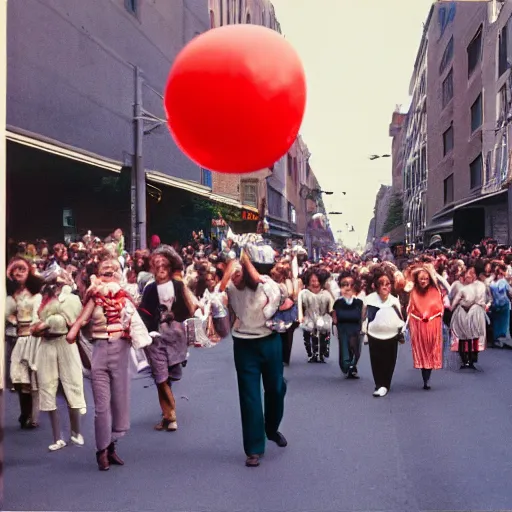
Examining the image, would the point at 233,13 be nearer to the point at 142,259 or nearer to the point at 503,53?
the point at 142,259

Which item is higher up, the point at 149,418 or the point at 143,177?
the point at 143,177

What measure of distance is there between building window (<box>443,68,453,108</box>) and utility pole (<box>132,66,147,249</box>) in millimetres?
2538

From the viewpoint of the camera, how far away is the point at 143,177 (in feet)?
16.3

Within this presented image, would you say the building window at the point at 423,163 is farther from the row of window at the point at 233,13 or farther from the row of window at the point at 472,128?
the row of window at the point at 233,13

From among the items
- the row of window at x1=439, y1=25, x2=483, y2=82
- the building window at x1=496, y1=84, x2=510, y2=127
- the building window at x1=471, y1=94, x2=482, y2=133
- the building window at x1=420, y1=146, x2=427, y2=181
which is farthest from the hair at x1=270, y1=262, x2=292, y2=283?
A: the building window at x1=496, y1=84, x2=510, y2=127

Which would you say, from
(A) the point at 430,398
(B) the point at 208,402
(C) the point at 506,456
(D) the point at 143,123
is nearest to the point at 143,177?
(D) the point at 143,123

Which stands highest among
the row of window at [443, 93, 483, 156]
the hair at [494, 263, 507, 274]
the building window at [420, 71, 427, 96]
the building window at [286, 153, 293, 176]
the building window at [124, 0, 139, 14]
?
the building window at [124, 0, 139, 14]

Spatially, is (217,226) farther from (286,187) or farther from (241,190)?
(286,187)

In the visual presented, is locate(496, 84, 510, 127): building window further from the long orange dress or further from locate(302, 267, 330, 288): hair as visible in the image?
locate(302, 267, 330, 288): hair

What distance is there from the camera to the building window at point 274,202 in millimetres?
5732

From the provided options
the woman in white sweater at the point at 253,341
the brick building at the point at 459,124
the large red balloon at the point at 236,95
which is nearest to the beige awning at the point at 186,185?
the woman in white sweater at the point at 253,341

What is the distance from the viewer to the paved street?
448 centimetres

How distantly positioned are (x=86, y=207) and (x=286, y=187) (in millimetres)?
1467

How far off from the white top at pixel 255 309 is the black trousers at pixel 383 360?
3.06 metres
